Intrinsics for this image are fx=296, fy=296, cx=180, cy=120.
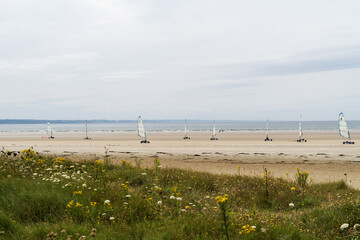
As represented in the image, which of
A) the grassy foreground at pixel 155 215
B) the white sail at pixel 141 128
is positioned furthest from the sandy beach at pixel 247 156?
the white sail at pixel 141 128

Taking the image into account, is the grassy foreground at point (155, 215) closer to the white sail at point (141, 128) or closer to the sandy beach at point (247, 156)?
the sandy beach at point (247, 156)

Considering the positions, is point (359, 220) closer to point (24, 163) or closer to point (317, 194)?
point (317, 194)

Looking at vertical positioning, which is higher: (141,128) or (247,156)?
(141,128)

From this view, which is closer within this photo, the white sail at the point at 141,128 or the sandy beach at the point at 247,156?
the sandy beach at the point at 247,156

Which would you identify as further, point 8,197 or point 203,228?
point 8,197

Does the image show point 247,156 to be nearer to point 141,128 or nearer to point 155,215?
point 155,215

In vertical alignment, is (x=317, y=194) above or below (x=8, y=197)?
below

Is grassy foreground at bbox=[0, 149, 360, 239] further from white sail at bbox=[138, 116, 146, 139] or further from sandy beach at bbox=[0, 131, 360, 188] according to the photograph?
white sail at bbox=[138, 116, 146, 139]

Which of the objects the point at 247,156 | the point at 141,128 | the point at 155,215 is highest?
the point at 141,128

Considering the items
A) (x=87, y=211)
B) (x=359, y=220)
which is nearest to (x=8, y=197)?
(x=87, y=211)

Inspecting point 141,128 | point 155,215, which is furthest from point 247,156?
point 141,128

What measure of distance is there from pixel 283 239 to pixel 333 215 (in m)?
1.69

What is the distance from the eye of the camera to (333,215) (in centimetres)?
538

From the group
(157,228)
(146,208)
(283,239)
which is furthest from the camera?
(146,208)
